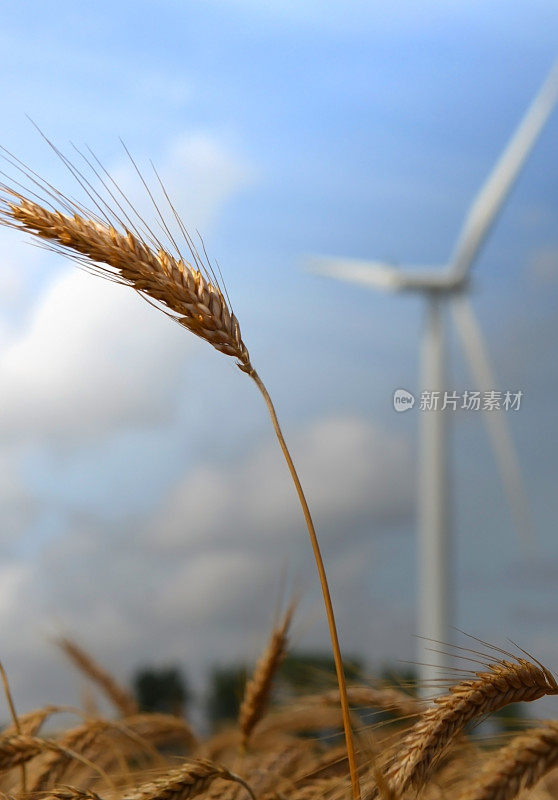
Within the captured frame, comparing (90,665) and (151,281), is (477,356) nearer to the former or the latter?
(90,665)

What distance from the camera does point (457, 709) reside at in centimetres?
172

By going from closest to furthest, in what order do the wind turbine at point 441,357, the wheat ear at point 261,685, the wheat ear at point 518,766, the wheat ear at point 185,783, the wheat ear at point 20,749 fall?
1. the wheat ear at point 518,766
2. the wheat ear at point 185,783
3. the wheat ear at point 20,749
4. the wheat ear at point 261,685
5. the wind turbine at point 441,357

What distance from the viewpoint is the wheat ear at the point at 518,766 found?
1.65m

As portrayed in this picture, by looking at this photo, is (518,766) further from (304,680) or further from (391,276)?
(391,276)

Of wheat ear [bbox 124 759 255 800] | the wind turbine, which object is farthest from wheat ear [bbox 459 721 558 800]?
the wind turbine

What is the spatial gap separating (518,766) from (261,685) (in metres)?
1.49

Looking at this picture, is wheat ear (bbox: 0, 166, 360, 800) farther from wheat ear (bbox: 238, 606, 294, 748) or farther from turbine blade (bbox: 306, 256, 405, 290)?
turbine blade (bbox: 306, 256, 405, 290)

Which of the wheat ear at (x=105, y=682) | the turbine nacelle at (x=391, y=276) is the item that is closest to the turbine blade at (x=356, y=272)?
the turbine nacelle at (x=391, y=276)

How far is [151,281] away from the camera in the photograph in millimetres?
2045

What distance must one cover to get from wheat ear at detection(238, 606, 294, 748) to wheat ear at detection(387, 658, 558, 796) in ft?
4.40

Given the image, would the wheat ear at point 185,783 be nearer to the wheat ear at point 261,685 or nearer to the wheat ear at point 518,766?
the wheat ear at point 518,766

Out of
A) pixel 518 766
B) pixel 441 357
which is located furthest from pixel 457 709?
pixel 441 357

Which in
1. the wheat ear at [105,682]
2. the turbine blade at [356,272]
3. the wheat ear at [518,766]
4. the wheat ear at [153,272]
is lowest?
the wheat ear at [105,682]

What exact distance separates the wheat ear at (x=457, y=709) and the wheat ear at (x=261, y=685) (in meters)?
1.34
